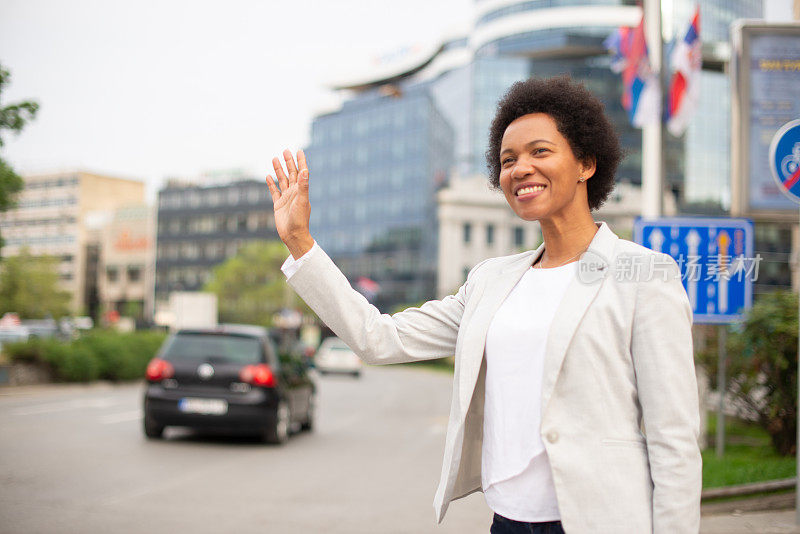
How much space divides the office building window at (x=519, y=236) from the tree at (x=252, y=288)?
71.3 feet

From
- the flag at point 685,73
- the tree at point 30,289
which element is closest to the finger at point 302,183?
the flag at point 685,73

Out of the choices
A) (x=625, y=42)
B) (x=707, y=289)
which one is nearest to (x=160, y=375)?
(x=707, y=289)

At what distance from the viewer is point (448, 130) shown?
93.9 metres

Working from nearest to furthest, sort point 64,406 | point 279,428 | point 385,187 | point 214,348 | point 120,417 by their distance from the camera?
point 214,348 → point 279,428 → point 120,417 → point 64,406 → point 385,187

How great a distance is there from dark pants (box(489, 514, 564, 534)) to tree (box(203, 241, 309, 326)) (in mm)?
84593

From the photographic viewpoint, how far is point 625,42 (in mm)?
20047

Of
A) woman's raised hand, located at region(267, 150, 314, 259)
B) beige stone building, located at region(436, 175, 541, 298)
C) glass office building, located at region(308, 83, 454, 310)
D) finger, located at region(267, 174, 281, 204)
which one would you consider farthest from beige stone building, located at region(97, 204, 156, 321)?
woman's raised hand, located at region(267, 150, 314, 259)

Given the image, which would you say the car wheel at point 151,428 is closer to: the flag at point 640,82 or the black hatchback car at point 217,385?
the black hatchback car at point 217,385

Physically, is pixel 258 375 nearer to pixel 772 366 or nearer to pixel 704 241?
pixel 704 241

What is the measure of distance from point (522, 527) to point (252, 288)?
287 ft

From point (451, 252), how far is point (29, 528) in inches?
3215

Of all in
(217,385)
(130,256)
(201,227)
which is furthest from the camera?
(130,256)

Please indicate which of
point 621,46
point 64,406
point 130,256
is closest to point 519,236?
point 130,256

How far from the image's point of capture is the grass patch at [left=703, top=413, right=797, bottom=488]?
300 inches
